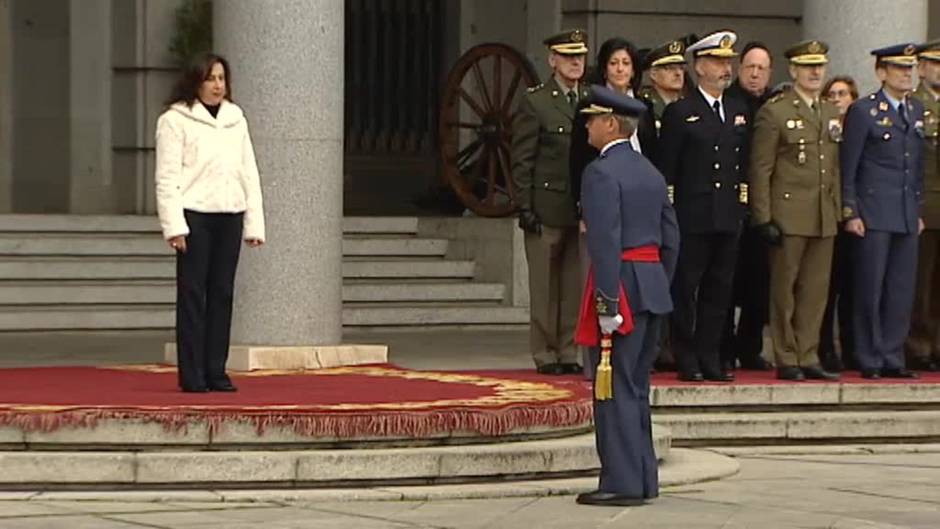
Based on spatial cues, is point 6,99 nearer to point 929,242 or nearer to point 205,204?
point 929,242

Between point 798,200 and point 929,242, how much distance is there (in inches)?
54.8

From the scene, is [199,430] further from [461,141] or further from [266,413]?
[461,141]

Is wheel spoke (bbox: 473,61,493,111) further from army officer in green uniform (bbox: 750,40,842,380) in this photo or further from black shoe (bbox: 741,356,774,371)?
army officer in green uniform (bbox: 750,40,842,380)

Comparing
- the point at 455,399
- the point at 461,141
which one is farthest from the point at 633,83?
the point at 461,141

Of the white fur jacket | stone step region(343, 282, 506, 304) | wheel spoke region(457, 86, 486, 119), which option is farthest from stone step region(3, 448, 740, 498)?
wheel spoke region(457, 86, 486, 119)

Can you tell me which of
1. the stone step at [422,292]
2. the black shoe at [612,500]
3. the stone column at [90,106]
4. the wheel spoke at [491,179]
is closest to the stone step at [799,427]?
the black shoe at [612,500]

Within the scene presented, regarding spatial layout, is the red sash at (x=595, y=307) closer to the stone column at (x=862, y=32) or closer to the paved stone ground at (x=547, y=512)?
the paved stone ground at (x=547, y=512)

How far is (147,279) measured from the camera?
19.6 m

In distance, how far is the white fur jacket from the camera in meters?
13.4

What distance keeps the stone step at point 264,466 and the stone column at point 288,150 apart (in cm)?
330

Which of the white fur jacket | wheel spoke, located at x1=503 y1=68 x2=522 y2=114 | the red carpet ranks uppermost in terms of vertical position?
wheel spoke, located at x1=503 y1=68 x2=522 y2=114

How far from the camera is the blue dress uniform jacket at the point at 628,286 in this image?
11.9 metres

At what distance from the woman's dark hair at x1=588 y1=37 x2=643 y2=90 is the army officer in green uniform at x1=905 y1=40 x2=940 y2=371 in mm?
1890

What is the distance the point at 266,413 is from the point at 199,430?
320 millimetres
